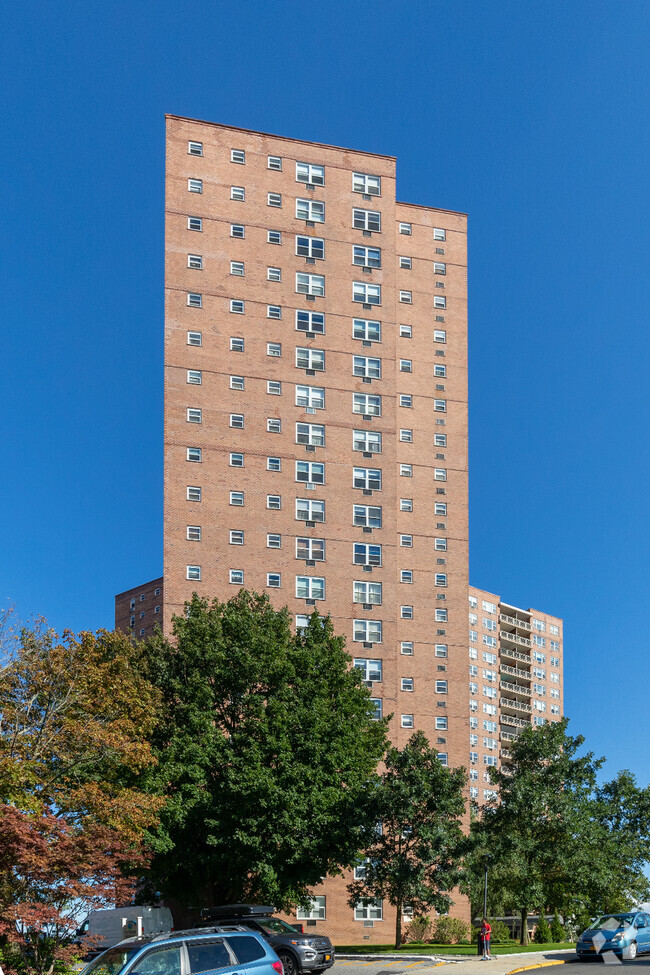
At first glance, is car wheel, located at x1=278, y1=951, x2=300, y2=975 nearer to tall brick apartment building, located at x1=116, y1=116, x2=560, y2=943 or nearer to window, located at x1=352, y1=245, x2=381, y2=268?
tall brick apartment building, located at x1=116, y1=116, x2=560, y2=943

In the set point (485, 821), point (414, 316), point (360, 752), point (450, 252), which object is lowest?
point (485, 821)

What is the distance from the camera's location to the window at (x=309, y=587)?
69000 mm

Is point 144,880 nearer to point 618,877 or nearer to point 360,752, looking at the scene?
point 360,752

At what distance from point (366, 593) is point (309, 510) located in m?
6.57

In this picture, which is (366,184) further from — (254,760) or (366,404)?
(254,760)

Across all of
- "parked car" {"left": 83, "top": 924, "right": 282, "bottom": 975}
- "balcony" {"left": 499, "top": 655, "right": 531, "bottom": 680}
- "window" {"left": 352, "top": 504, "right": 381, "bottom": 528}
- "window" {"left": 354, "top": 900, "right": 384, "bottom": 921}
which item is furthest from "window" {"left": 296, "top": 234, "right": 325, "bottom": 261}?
"balcony" {"left": 499, "top": 655, "right": 531, "bottom": 680}

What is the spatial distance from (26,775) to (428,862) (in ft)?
65.5

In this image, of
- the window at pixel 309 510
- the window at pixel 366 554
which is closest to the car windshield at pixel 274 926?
the window at pixel 309 510

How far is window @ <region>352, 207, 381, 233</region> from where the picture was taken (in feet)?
250

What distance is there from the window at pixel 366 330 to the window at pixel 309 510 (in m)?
12.2

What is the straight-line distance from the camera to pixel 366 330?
74.6 meters

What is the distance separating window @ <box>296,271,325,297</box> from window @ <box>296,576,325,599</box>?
763 inches

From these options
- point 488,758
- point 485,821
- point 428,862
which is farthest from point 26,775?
point 488,758

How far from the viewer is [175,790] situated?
46312 mm
